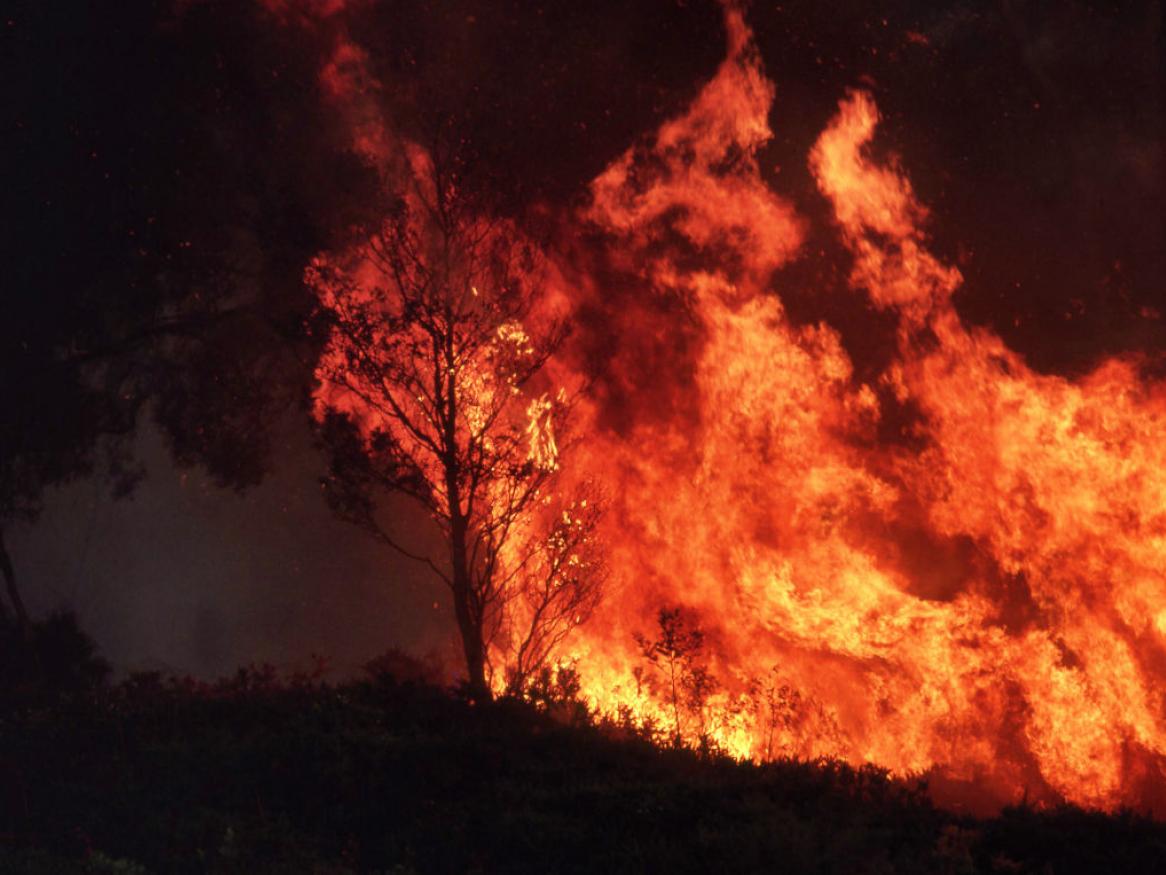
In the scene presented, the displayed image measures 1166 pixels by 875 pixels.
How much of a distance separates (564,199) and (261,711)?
833 centimetres

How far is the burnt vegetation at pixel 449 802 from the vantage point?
8.96m

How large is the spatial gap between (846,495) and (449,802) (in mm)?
8025

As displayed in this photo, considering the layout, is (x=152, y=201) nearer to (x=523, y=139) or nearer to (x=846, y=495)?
(x=523, y=139)

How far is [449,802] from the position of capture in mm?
10586

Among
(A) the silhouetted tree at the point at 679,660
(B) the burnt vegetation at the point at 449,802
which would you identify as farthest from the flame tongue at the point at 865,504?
(B) the burnt vegetation at the point at 449,802

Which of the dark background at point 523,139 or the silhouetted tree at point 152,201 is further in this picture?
the silhouetted tree at point 152,201

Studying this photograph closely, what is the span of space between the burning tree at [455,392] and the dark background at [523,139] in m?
0.85

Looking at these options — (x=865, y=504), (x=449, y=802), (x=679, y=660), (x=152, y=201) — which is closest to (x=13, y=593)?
(x=152, y=201)

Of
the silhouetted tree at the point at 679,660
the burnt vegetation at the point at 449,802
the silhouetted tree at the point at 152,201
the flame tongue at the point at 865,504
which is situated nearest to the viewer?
the burnt vegetation at the point at 449,802

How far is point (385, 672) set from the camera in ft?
48.5

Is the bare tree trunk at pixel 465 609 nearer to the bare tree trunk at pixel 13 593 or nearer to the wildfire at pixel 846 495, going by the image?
the wildfire at pixel 846 495

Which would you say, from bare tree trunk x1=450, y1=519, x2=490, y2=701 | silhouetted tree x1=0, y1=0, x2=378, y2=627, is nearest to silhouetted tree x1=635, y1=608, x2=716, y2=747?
bare tree trunk x1=450, y1=519, x2=490, y2=701

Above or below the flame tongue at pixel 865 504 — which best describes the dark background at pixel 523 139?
above

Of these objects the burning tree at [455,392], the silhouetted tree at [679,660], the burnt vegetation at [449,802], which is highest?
the burning tree at [455,392]
